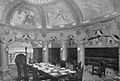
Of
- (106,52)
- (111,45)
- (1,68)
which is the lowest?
(1,68)

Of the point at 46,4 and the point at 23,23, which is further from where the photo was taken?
the point at 23,23

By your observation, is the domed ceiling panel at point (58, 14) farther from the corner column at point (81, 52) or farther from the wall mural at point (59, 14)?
the corner column at point (81, 52)

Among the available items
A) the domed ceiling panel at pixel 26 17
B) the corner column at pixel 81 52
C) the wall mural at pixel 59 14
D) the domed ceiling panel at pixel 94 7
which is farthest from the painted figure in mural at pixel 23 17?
the corner column at pixel 81 52

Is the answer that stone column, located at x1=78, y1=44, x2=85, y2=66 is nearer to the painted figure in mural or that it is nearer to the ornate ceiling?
the ornate ceiling

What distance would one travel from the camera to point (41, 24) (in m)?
13.5

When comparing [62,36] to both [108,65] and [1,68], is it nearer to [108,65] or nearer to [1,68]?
[108,65]

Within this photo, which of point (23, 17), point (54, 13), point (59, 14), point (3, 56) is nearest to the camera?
point (3, 56)

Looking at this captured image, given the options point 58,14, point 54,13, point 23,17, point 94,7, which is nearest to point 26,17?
point 23,17

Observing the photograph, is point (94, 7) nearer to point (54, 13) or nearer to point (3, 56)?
point (54, 13)

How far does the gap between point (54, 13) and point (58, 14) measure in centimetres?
48

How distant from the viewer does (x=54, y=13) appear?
12430mm

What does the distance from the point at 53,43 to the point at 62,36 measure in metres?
3.57

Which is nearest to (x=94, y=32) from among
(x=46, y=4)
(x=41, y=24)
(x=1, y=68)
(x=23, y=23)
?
(x=46, y=4)

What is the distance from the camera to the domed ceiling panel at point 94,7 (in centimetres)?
862
